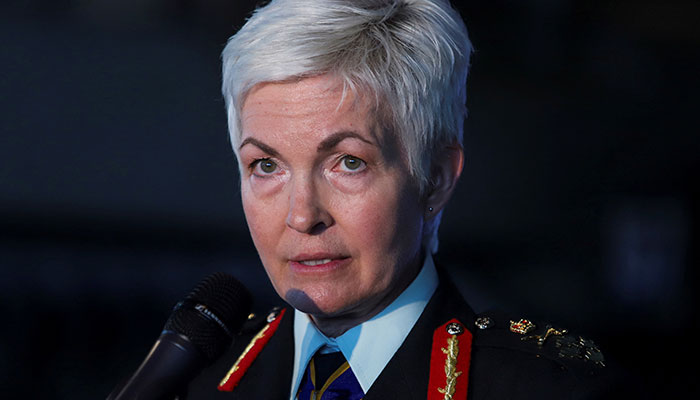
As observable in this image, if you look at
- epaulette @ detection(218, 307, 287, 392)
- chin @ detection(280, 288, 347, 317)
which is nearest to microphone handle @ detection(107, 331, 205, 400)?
chin @ detection(280, 288, 347, 317)

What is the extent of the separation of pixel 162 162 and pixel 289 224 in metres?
2.15

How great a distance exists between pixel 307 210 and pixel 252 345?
1.61ft

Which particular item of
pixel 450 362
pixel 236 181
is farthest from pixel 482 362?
pixel 236 181

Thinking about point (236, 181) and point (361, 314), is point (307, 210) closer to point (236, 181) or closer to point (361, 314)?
point (361, 314)

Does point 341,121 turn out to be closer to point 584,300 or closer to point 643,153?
point 584,300

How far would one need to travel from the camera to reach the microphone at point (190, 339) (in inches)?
42.1

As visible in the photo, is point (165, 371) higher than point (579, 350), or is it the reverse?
point (165, 371)

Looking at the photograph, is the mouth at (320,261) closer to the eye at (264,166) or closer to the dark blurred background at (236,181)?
the eye at (264,166)

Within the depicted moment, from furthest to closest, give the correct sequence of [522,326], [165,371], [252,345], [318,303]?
[252,345]
[522,326]
[318,303]
[165,371]

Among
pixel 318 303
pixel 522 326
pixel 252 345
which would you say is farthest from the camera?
pixel 252 345

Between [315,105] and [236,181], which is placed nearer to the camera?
[315,105]

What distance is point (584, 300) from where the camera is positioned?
3.31 m

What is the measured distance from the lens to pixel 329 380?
4.13 ft

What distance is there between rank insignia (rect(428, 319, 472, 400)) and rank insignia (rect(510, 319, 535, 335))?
9cm
